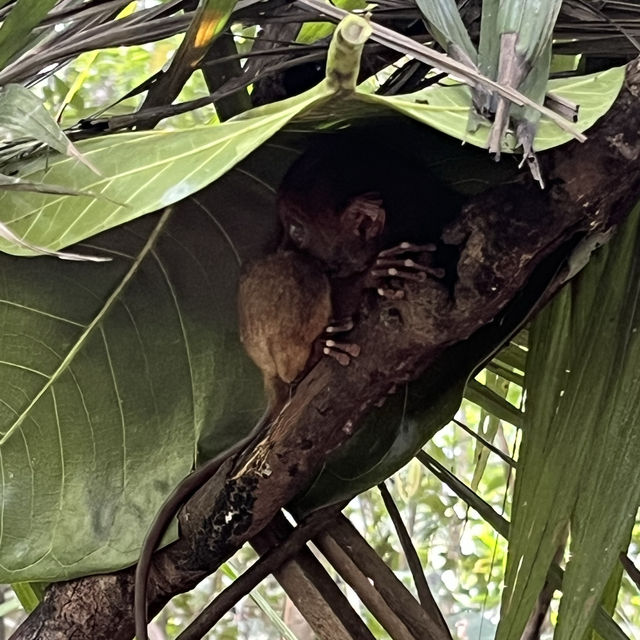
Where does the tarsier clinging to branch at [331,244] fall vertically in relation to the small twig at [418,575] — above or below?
above

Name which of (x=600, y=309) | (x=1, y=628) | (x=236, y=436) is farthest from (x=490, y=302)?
(x=1, y=628)

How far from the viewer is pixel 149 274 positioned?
0.63m

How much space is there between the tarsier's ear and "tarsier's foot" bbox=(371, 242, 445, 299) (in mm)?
29

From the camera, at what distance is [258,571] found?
27.2 inches

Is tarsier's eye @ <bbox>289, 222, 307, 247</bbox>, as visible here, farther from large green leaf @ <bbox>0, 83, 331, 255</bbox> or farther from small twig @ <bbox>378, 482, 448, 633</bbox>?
small twig @ <bbox>378, 482, 448, 633</bbox>

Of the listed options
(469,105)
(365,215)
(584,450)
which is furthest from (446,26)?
(584,450)

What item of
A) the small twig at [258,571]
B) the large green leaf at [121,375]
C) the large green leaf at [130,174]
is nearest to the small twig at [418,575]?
the small twig at [258,571]

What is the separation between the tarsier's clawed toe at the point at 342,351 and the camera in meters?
0.57

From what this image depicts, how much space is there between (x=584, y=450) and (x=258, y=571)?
298 mm

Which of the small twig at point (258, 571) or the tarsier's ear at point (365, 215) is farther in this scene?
the small twig at point (258, 571)

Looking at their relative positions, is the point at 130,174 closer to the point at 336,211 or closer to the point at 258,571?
the point at 336,211

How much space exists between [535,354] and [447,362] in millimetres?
71

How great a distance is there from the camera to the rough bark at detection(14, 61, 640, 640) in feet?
1.53

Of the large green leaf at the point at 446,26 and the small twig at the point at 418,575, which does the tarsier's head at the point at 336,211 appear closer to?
the large green leaf at the point at 446,26
